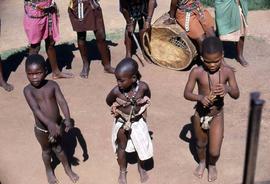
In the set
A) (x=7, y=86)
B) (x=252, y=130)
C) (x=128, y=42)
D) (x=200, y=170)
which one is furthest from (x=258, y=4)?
(x=252, y=130)

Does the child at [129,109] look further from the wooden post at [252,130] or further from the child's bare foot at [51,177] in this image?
the wooden post at [252,130]

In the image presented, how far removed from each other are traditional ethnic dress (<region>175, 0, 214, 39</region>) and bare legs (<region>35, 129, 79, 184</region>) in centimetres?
233

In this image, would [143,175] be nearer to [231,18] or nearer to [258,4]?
[231,18]

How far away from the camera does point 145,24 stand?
6.16 meters

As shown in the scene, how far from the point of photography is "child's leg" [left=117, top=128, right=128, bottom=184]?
13.5ft

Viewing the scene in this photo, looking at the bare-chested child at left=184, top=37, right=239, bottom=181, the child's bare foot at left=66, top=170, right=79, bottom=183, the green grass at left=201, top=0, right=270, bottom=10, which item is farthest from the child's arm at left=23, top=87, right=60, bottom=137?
the green grass at left=201, top=0, right=270, bottom=10

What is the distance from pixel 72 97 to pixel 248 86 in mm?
1957

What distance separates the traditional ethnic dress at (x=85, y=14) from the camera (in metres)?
5.81

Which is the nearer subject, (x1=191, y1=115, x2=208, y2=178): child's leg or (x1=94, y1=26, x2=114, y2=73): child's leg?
(x1=191, y1=115, x2=208, y2=178): child's leg

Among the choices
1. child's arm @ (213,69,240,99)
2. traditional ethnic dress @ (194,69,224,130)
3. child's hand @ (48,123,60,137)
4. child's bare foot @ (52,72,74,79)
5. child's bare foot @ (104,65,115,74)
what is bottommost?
child's bare foot @ (52,72,74,79)

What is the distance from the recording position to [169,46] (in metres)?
6.30

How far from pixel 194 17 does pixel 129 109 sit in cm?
227

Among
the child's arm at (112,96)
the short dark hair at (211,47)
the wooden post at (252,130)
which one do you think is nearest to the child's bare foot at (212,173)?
the child's arm at (112,96)

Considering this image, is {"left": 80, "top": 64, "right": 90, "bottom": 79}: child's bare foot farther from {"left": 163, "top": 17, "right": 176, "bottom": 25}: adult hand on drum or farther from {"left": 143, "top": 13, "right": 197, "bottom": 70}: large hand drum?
{"left": 163, "top": 17, "right": 176, "bottom": 25}: adult hand on drum
